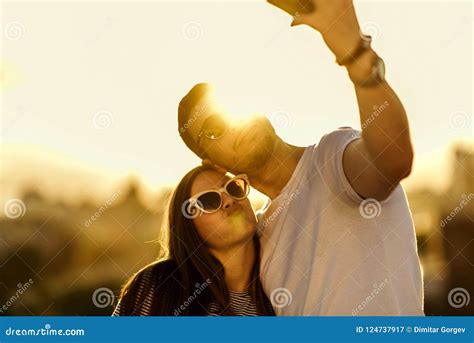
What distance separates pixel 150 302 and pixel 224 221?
2.36 ft

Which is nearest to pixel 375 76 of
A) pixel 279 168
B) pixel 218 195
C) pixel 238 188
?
pixel 279 168

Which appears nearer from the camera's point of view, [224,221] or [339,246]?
[339,246]

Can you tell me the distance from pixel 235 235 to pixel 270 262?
1.10 feet

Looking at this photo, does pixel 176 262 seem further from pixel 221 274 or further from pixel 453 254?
pixel 453 254

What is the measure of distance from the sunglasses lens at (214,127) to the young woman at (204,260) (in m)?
0.29

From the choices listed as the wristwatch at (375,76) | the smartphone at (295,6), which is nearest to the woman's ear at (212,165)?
the wristwatch at (375,76)

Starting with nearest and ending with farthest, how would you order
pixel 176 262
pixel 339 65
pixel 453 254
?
1. pixel 339 65
2. pixel 176 262
3. pixel 453 254

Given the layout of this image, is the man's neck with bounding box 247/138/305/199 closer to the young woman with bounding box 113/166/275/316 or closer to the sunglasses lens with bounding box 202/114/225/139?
the young woman with bounding box 113/166/275/316

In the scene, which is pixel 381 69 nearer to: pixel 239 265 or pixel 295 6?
pixel 295 6

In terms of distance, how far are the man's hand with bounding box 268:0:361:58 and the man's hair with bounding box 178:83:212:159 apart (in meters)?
1.49

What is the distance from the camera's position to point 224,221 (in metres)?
4.59

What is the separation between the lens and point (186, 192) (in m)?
4.70

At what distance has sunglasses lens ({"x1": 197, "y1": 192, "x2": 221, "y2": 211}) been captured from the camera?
15.0 ft
